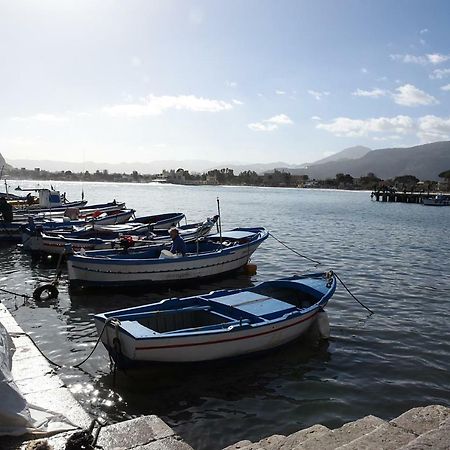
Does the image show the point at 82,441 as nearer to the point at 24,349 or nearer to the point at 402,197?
the point at 24,349

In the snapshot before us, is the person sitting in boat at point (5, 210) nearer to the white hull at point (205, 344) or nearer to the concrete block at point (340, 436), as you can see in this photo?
the white hull at point (205, 344)

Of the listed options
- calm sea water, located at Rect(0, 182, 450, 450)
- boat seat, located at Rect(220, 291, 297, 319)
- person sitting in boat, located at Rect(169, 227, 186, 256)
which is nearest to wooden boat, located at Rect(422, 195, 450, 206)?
calm sea water, located at Rect(0, 182, 450, 450)

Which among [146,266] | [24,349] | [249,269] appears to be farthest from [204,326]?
[249,269]

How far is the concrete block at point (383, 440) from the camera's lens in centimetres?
556

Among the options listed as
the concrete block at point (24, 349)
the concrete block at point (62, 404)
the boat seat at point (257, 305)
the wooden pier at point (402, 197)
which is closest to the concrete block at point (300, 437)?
the concrete block at point (62, 404)

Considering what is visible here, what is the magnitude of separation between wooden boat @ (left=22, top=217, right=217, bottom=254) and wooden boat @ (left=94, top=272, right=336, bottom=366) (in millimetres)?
8548

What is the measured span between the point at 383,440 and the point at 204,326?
5.71 metres

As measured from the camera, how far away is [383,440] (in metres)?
5.77

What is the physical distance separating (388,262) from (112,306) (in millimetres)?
16949

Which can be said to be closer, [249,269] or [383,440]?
[383,440]

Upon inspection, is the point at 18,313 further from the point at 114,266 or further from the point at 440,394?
the point at 440,394

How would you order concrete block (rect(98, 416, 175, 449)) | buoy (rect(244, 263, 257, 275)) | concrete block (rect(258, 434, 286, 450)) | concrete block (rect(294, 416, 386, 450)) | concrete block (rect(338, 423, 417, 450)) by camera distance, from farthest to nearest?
buoy (rect(244, 263, 257, 275)), concrete block (rect(258, 434, 286, 450)), concrete block (rect(294, 416, 386, 450)), concrete block (rect(98, 416, 175, 449)), concrete block (rect(338, 423, 417, 450))

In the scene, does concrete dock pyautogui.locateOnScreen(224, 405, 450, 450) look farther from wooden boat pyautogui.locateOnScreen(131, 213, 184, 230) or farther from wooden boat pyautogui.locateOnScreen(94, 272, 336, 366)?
wooden boat pyautogui.locateOnScreen(131, 213, 184, 230)

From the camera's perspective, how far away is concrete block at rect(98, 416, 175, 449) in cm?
594
